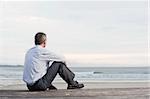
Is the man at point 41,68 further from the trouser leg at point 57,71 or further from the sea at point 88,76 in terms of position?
the sea at point 88,76

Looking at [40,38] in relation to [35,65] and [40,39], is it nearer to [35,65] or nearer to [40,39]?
[40,39]

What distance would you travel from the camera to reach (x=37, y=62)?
5.62 metres

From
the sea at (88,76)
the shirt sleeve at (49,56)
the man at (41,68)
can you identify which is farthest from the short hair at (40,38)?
the sea at (88,76)

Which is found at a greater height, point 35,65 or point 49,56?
point 49,56

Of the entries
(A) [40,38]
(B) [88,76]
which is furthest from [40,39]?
(B) [88,76]

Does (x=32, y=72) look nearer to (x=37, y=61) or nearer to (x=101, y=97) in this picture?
(x=37, y=61)

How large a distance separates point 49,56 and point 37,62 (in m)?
0.21

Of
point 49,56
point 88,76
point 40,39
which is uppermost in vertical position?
point 40,39

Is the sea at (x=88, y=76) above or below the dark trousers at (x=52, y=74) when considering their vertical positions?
below

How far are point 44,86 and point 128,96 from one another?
4.13ft

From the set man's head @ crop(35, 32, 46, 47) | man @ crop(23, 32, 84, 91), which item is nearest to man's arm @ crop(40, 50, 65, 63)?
man @ crop(23, 32, 84, 91)

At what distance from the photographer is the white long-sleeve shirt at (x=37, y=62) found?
18.3 feet

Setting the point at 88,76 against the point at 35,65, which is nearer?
the point at 35,65

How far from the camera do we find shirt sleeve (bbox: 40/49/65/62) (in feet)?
18.2
